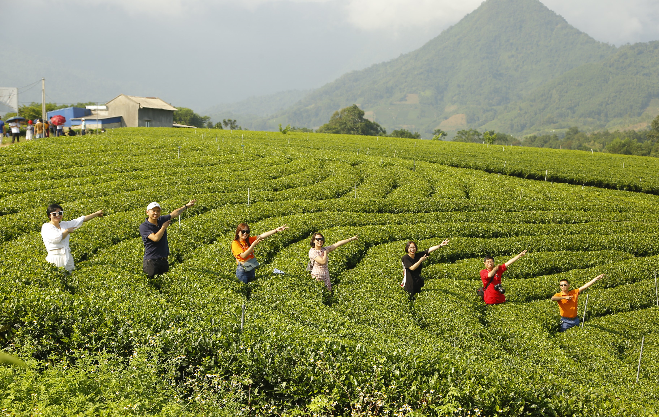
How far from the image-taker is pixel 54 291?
1268 cm

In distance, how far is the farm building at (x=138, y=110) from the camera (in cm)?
9050

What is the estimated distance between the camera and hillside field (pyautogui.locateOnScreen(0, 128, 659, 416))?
10.1m

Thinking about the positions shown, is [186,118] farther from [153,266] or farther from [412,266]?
[412,266]

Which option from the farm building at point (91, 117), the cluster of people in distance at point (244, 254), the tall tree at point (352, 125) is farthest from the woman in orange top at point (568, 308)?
the tall tree at point (352, 125)

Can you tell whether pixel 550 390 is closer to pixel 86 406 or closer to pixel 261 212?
pixel 86 406

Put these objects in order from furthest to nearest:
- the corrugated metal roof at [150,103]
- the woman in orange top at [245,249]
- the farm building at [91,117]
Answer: the farm building at [91,117], the corrugated metal roof at [150,103], the woman in orange top at [245,249]

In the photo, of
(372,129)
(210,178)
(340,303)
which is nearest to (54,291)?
(340,303)

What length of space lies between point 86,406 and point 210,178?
27240 millimetres

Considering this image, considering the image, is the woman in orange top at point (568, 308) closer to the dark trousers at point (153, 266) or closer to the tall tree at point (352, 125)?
the dark trousers at point (153, 266)

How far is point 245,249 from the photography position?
16.8m

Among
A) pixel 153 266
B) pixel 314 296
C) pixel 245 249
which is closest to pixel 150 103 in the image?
pixel 153 266

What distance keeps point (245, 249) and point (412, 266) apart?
6.59 metres

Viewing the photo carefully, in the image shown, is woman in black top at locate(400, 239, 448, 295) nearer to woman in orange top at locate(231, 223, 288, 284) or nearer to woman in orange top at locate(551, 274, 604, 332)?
woman in orange top at locate(231, 223, 288, 284)

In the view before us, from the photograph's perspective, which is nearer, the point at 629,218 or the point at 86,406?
the point at 86,406
